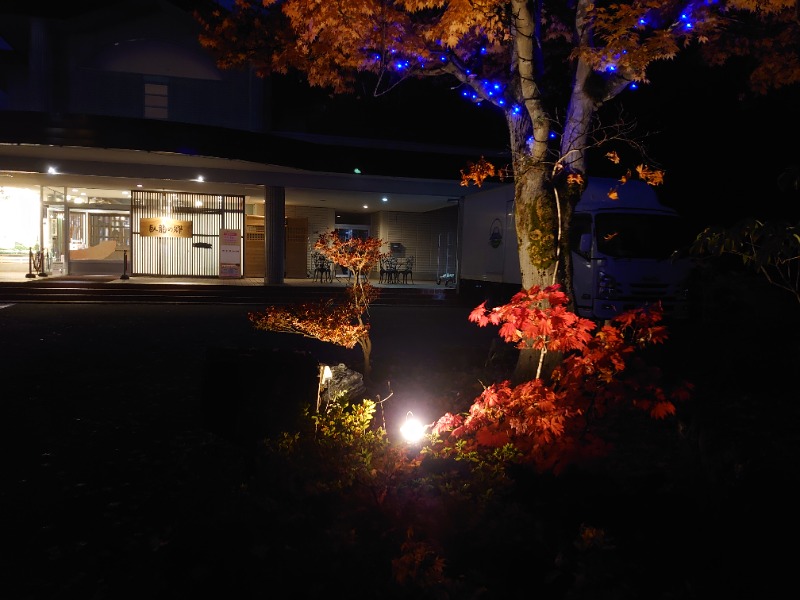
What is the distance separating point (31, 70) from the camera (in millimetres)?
19906

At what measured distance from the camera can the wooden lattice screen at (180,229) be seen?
21.2m

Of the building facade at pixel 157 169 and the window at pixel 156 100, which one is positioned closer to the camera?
the building facade at pixel 157 169

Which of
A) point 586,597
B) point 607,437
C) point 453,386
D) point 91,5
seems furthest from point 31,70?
point 586,597

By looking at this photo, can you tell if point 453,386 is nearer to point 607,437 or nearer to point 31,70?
point 607,437

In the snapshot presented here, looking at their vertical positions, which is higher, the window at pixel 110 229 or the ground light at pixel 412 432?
the window at pixel 110 229

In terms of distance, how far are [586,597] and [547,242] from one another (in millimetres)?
4513

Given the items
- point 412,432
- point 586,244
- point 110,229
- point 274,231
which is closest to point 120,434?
point 412,432

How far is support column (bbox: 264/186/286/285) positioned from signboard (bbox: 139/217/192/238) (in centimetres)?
340

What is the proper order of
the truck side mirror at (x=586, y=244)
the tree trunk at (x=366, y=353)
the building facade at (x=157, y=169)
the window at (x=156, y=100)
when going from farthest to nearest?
the window at (x=156, y=100) → the building facade at (x=157, y=169) → the truck side mirror at (x=586, y=244) → the tree trunk at (x=366, y=353)

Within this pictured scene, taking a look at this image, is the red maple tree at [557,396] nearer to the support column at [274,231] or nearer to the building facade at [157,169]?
the building facade at [157,169]

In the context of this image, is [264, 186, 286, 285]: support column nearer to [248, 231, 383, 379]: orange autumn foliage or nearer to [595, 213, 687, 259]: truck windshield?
[595, 213, 687, 259]: truck windshield

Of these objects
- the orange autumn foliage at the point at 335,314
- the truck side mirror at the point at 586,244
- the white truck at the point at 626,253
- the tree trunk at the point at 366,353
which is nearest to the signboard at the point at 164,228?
the white truck at the point at 626,253

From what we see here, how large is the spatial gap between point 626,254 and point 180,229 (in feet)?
49.4

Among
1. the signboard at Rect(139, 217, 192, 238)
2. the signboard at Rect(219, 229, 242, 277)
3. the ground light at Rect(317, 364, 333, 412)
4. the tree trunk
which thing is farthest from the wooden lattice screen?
the ground light at Rect(317, 364, 333, 412)
